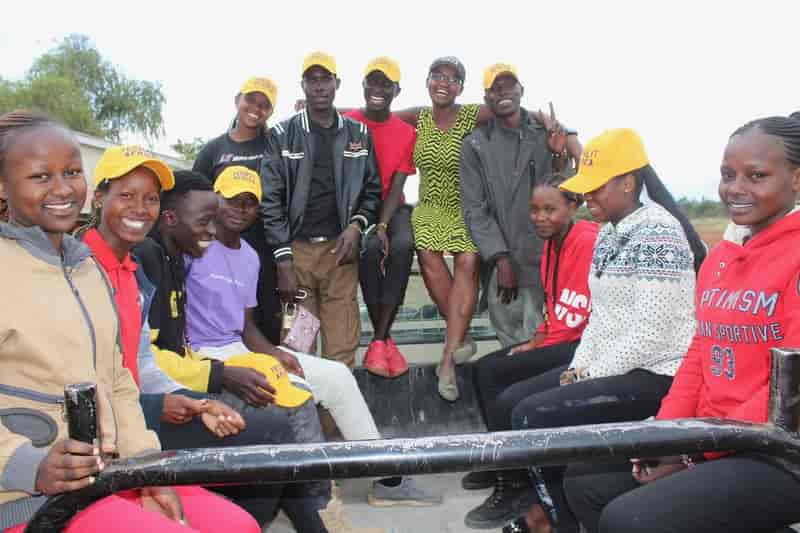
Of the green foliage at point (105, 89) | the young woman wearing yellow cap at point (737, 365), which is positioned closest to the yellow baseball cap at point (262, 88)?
the young woman wearing yellow cap at point (737, 365)

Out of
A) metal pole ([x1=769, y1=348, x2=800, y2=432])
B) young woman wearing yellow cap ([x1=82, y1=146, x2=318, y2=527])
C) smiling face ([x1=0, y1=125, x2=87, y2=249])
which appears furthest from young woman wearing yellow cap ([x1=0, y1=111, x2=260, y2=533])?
metal pole ([x1=769, y1=348, x2=800, y2=432])

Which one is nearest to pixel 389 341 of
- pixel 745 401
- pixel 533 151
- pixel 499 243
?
pixel 499 243

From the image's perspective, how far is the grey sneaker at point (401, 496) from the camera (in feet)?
11.1

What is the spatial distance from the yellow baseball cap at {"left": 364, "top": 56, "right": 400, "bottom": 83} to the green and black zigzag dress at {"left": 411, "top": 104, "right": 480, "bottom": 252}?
13.9 inches

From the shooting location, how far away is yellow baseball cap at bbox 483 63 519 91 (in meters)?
4.12

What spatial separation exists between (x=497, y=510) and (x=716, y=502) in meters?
1.65

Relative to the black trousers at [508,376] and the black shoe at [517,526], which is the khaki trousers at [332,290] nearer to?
the black trousers at [508,376]

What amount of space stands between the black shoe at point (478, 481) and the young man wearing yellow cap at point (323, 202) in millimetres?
942

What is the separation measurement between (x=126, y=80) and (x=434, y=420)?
42.8m

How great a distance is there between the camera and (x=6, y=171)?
67.2 inches

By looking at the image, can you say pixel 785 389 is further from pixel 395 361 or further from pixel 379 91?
pixel 379 91

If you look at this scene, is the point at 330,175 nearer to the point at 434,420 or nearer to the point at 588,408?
the point at 434,420

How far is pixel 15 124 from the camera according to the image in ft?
5.64

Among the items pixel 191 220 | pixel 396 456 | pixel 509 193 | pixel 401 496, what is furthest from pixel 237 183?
pixel 396 456
